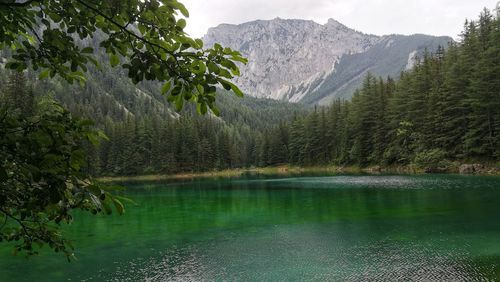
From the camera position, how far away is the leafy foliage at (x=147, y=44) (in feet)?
10.2

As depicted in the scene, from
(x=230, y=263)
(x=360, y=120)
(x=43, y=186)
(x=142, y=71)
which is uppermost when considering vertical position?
(x=360, y=120)

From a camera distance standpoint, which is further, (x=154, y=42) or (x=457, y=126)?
(x=457, y=126)

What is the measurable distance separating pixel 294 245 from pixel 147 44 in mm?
19347

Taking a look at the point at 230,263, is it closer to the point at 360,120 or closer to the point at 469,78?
the point at 469,78

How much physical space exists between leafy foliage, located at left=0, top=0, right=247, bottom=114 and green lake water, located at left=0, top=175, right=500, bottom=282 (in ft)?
24.9

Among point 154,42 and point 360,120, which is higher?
point 360,120

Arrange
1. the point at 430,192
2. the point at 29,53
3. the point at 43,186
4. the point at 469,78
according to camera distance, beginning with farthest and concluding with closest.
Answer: the point at 469,78 < the point at 430,192 < the point at 29,53 < the point at 43,186

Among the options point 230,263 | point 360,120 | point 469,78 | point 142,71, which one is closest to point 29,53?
point 142,71

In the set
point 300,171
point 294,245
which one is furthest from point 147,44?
point 300,171

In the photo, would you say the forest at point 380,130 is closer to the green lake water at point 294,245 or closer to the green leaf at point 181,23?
the green lake water at point 294,245

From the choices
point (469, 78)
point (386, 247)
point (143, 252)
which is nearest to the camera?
point (386, 247)

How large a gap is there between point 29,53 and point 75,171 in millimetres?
1391

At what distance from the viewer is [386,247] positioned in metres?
19.5

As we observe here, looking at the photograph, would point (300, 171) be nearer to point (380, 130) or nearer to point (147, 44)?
point (380, 130)
